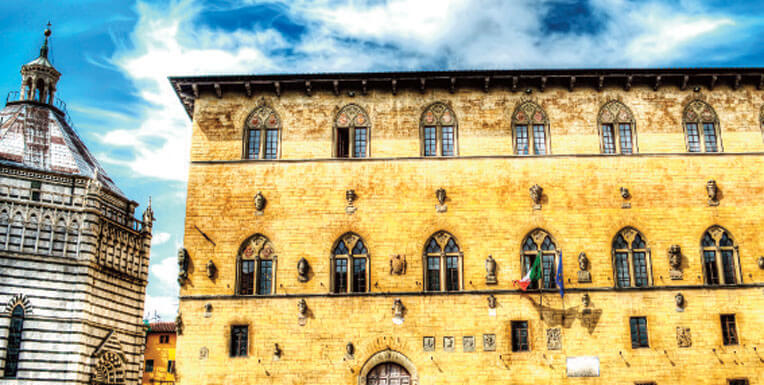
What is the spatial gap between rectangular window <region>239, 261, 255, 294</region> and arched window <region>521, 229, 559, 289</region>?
31.8 feet

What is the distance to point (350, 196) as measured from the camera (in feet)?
77.9

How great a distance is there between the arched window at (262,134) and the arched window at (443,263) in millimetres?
6790

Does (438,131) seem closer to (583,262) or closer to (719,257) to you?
(583,262)

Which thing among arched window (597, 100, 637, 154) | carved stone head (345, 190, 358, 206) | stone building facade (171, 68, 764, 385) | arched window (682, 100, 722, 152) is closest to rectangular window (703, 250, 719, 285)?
stone building facade (171, 68, 764, 385)

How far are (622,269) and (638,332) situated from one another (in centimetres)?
223

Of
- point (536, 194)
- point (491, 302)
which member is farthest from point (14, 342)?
point (536, 194)

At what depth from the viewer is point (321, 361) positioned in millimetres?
22312

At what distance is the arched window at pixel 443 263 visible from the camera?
2308cm

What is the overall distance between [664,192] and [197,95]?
58.9 feet

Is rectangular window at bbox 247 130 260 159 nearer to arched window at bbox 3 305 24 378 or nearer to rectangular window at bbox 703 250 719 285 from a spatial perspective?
arched window at bbox 3 305 24 378

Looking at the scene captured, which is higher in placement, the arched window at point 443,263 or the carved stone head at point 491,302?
the arched window at point 443,263

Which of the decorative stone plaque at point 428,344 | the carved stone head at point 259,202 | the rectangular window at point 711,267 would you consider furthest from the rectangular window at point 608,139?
the carved stone head at point 259,202

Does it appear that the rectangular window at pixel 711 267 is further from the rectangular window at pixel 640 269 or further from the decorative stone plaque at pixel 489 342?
the decorative stone plaque at pixel 489 342

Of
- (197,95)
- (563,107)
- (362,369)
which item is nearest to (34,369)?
(197,95)
